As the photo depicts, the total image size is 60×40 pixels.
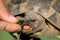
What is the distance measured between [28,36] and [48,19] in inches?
7.7

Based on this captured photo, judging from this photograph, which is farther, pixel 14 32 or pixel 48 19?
pixel 48 19

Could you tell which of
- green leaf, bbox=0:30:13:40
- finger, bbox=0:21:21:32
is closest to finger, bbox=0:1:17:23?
finger, bbox=0:21:21:32

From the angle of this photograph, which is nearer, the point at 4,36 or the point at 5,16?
the point at 4,36

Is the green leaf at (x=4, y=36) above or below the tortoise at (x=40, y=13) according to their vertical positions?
above

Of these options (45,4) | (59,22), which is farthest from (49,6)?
(59,22)

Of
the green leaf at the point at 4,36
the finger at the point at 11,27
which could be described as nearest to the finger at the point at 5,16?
the finger at the point at 11,27

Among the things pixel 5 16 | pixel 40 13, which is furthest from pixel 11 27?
pixel 40 13

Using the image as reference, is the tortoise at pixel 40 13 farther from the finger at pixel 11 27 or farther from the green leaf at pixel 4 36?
the green leaf at pixel 4 36

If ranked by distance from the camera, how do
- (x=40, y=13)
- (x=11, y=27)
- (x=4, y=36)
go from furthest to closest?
(x=40, y=13)
(x=11, y=27)
(x=4, y=36)

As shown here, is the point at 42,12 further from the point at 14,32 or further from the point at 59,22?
the point at 14,32

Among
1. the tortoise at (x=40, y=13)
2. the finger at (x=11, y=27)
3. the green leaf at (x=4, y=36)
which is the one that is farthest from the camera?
the tortoise at (x=40, y=13)

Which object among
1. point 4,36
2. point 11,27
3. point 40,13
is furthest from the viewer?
point 40,13

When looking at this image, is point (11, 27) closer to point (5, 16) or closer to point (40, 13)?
point (5, 16)

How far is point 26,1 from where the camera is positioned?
149 centimetres
